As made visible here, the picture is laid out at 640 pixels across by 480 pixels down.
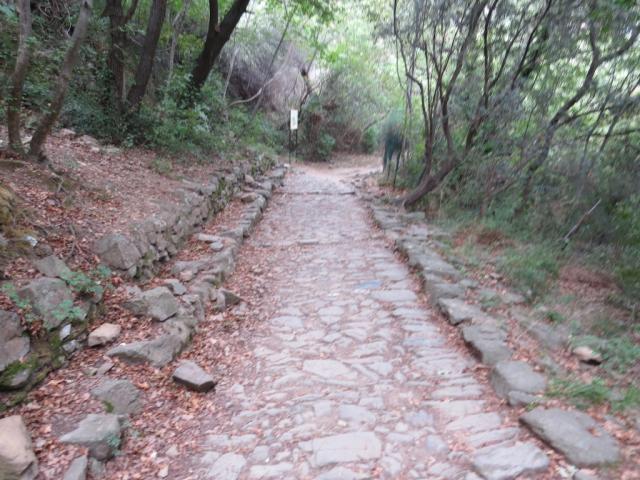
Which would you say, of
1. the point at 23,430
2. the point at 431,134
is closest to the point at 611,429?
the point at 23,430

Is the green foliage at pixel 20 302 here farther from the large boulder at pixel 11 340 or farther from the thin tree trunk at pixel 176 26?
the thin tree trunk at pixel 176 26

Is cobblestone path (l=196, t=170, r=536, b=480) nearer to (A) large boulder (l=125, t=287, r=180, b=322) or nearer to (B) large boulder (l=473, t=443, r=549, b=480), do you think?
(B) large boulder (l=473, t=443, r=549, b=480)

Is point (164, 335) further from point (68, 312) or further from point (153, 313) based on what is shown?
point (68, 312)

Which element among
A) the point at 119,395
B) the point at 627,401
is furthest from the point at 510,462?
the point at 119,395

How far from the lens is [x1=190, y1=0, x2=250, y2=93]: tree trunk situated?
8.72m

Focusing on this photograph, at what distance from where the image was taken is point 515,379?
3.22m

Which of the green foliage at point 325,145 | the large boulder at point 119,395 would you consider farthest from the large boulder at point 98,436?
the green foliage at point 325,145

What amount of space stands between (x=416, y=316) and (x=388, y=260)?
1759 mm

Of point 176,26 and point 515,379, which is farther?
point 176,26

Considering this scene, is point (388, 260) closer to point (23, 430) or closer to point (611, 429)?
point (611, 429)

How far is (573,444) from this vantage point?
2.56 m

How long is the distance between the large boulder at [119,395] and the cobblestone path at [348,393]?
54 centimetres

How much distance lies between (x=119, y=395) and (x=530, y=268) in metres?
4.74

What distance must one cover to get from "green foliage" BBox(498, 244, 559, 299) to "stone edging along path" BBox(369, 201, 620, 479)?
50 cm
